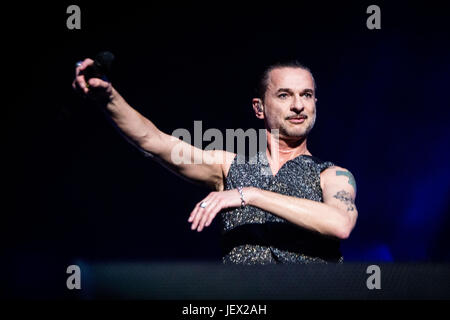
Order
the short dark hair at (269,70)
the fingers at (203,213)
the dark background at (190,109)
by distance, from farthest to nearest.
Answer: the dark background at (190,109) < the short dark hair at (269,70) < the fingers at (203,213)

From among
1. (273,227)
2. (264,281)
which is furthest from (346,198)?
(264,281)

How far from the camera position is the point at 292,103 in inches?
92.1

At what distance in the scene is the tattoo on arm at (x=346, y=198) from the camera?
1.94 m

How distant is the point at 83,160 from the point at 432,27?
9.45 feet

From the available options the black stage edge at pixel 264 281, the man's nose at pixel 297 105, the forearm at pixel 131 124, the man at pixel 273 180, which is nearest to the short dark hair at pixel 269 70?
the man at pixel 273 180

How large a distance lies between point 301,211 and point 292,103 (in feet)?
2.60

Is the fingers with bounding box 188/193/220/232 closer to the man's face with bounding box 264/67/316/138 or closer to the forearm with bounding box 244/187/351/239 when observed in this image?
the forearm with bounding box 244/187/351/239

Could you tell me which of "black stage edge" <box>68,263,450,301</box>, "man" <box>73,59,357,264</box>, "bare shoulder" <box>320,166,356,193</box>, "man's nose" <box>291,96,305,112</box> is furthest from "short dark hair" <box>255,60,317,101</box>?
"black stage edge" <box>68,263,450,301</box>

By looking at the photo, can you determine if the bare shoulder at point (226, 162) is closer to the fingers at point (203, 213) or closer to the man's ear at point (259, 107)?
the man's ear at point (259, 107)

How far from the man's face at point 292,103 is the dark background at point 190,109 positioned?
1076 millimetres

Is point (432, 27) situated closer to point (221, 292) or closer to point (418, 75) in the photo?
point (418, 75)
